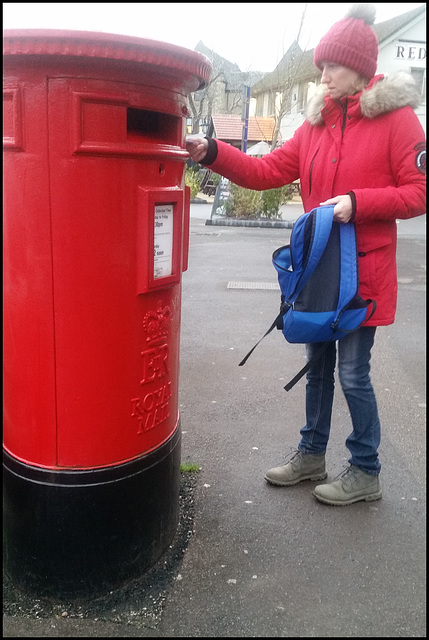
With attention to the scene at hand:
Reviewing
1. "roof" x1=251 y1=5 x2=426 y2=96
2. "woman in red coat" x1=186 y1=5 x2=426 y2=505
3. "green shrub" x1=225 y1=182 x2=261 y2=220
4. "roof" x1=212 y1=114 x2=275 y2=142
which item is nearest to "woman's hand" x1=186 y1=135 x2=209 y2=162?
"woman in red coat" x1=186 y1=5 x2=426 y2=505

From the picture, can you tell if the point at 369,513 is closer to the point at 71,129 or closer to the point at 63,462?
the point at 63,462

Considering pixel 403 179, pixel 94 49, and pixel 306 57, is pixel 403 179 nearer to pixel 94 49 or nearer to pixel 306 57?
pixel 94 49

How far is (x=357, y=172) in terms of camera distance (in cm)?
241

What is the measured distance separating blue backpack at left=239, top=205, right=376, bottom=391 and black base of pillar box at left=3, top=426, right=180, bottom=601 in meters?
0.80

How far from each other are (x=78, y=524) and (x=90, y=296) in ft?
2.58

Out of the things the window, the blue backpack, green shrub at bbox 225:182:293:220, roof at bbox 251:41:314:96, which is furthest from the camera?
roof at bbox 251:41:314:96

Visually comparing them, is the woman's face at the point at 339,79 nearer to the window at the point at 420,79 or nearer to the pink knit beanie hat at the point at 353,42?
the pink knit beanie hat at the point at 353,42

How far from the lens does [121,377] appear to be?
197 centimetres

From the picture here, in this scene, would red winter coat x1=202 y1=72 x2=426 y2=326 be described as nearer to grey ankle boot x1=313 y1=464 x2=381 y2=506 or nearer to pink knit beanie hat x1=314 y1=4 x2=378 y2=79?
pink knit beanie hat x1=314 y1=4 x2=378 y2=79

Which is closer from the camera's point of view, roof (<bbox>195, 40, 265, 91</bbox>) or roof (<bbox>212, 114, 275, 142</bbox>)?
roof (<bbox>212, 114, 275, 142</bbox>)

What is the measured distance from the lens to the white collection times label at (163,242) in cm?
196

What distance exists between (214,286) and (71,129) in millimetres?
5614

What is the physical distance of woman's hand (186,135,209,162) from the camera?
2514mm

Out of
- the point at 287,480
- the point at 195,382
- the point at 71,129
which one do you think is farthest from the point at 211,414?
the point at 71,129
